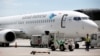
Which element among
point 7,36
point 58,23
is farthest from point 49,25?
point 7,36

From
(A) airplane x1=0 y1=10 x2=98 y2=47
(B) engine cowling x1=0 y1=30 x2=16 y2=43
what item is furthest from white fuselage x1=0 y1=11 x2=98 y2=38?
(B) engine cowling x1=0 y1=30 x2=16 y2=43

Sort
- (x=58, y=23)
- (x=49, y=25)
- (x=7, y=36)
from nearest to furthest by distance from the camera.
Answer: (x=58, y=23), (x=49, y=25), (x=7, y=36)

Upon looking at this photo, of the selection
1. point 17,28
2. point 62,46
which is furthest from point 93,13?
point 62,46

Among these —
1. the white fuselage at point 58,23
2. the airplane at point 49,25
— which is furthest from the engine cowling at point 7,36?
the white fuselage at point 58,23

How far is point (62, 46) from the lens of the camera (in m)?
23.4

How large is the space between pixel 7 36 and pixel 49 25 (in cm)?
522

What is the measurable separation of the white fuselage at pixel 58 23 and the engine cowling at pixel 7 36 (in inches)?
104

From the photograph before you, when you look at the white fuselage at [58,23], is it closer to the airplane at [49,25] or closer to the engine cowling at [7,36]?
the airplane at [49,25]

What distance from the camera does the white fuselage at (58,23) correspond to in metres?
27.3

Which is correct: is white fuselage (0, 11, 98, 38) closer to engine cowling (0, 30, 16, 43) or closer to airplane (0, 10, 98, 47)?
airplane (0, 10, 98, 47)

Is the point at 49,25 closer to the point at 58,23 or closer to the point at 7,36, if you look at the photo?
the point at 58,23

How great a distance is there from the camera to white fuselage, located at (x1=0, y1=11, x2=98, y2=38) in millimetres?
27328

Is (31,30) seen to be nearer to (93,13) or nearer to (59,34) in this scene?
(59,34)

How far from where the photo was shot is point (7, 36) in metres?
31.8
